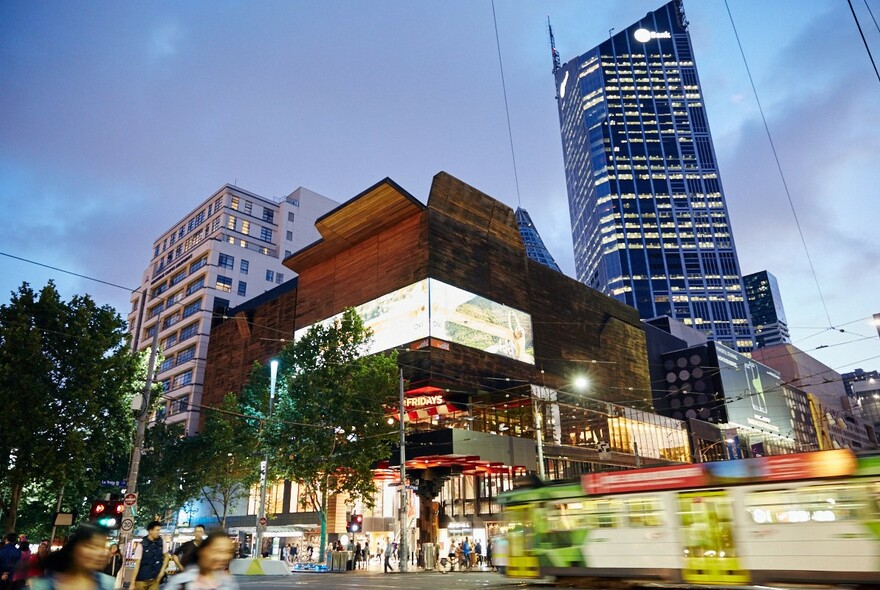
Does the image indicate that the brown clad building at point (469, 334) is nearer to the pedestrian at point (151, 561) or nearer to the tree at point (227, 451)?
the tree at point (227, 451)

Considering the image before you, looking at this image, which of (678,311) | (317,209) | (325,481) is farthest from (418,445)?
(678,311)

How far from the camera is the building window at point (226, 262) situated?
273ft

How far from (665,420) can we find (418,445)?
110 feet

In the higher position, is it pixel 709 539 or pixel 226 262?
pixel 226 262

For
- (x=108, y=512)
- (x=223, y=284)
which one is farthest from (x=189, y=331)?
(x=108, y=512)

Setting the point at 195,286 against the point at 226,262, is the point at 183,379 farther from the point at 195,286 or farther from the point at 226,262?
the point at 226,262

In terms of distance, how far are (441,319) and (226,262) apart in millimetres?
49815

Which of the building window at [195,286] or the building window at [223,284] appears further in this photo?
the building window at [195,286]

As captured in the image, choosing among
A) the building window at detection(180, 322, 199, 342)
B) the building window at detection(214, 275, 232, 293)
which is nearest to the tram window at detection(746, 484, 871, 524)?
the building window at detection(180, 322, 199, 342)

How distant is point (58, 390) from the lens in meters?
29.0

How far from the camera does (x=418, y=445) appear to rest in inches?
1553

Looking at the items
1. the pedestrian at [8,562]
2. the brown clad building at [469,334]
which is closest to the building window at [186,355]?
the brown clad building at [469,334]

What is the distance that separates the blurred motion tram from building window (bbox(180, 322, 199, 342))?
6869 centimetres

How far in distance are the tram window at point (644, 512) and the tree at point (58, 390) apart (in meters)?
24.7
